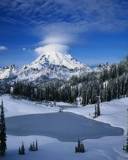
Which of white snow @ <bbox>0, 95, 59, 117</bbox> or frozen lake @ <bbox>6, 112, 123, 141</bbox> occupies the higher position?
white snow @ <bbox>0, 95, 59, 117</bbox>

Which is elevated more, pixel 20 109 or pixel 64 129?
pixel 20 109

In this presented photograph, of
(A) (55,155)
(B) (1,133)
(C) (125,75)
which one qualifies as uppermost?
(C) (125,75)

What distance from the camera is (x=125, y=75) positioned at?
200 meters

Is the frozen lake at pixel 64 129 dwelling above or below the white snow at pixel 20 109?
below

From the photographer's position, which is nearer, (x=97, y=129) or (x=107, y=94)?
(x=97, y=129)

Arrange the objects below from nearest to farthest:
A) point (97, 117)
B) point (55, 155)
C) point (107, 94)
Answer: point (55, 155) < point (97, 117) < point (107, 94)

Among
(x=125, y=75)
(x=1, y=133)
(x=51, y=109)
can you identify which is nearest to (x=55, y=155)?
(x=1, y=133)

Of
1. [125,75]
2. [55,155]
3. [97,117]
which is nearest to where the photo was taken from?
[55,155]

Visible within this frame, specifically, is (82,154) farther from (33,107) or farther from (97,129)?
(33,107)

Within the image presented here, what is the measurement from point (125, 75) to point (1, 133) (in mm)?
155532

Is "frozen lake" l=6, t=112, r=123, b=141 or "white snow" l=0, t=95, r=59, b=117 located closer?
"frozen lake" l=6, t=112, r=123, b=141

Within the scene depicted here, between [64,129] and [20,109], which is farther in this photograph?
[20,109]

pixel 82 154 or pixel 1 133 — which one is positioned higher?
pixel 1 133

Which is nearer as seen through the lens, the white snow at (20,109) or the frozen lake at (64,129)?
the frozen lake at (64,129)
